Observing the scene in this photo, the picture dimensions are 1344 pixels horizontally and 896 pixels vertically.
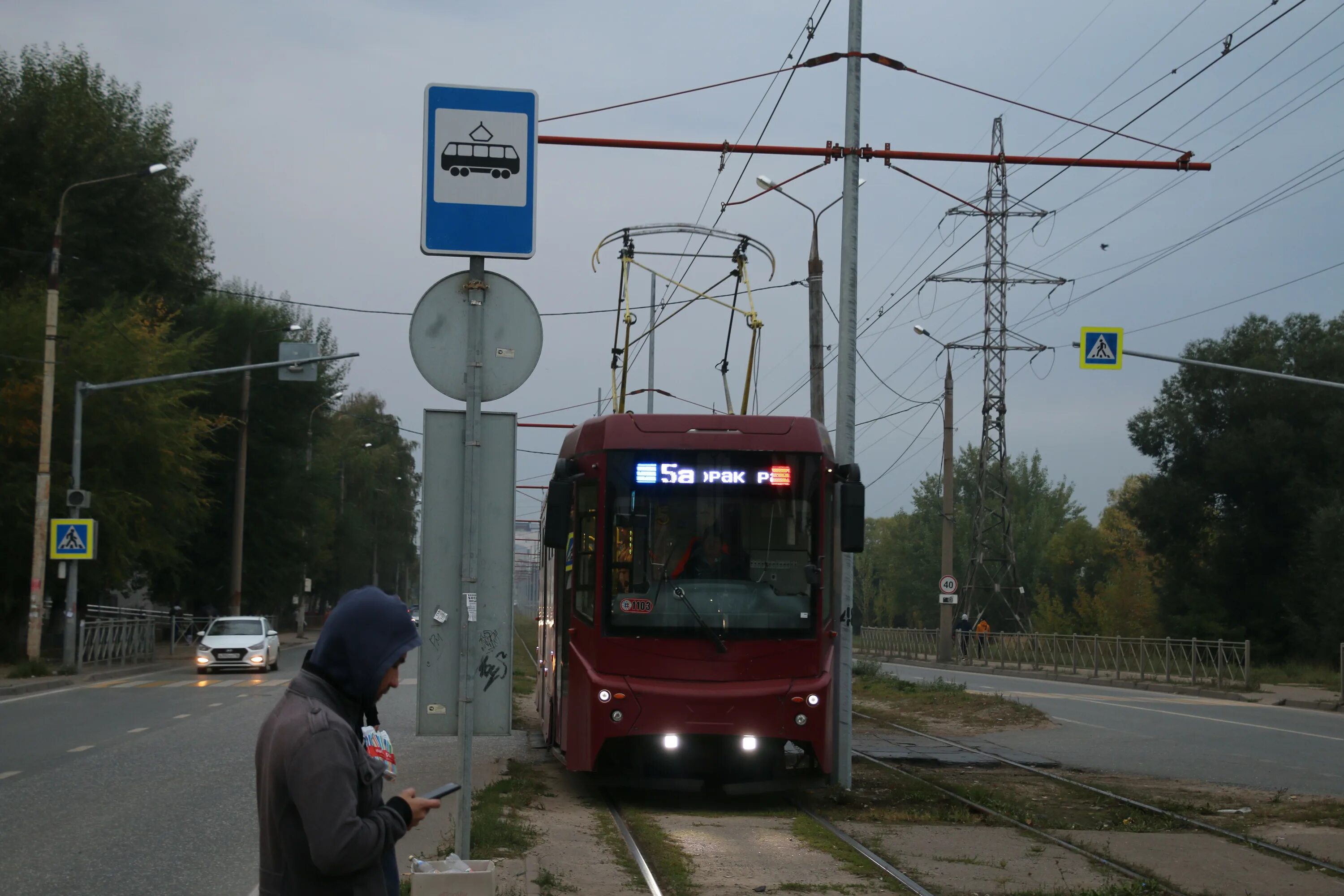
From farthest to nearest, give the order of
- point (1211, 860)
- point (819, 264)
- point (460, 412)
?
1. point (819, 264)
2. point (1211, 860)
3. point (460, 412)

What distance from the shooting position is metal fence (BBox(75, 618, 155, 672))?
A: 3281cm

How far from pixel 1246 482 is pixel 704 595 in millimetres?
47676

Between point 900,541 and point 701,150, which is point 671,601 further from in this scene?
point 900,541

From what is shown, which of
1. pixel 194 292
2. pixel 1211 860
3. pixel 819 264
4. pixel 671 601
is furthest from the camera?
pixel 194 292

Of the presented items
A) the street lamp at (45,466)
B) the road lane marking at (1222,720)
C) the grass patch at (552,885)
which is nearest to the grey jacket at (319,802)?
the grass patch at (552,885)

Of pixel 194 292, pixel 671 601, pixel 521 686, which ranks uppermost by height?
pixel 194 292

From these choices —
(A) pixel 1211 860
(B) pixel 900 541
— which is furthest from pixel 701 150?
(B) pixel 900 541

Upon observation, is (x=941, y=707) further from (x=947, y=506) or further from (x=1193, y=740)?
(x=947, y=506)

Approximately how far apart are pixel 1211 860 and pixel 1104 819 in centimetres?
184

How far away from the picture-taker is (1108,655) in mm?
39281

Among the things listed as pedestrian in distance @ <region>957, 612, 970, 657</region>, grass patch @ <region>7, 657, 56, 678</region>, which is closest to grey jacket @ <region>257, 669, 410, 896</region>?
grass patch @ <region>7, 657, 56, 678</region>

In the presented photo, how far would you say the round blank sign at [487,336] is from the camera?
248 inches

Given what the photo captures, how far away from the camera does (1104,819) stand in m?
11.2

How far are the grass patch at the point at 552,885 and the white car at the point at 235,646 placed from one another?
27.3 meters
